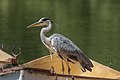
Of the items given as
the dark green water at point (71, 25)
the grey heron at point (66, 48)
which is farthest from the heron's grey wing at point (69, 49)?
the dark green water at point (71, 25)

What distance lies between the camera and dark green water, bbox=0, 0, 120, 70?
19.6 metres

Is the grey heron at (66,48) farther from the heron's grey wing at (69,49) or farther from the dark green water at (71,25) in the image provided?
the dark green water at (71,25)

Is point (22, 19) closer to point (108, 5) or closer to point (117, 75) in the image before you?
point (108, 5)

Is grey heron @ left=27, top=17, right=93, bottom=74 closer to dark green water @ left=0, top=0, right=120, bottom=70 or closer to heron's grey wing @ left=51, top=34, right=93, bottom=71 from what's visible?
heron's grey wing @ left=51, top=34, right=93, bottom=71

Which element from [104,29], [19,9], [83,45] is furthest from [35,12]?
[83,45]

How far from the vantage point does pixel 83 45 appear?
21.3 meters

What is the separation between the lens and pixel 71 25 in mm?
30156

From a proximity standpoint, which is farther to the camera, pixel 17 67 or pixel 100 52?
pixel 100 52

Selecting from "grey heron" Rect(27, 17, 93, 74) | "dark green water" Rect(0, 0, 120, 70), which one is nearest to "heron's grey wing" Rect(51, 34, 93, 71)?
"grey heron" Rect(27, 17, 93, 74)

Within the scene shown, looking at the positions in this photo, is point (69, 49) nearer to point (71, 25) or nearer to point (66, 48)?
point (66, 48)

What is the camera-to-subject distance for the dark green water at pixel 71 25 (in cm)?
1962

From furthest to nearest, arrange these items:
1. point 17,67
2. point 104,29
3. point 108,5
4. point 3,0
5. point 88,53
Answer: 1. point 108,5
2. point 3,0
3. point 104,29
4. point 88,53
5. point 17,67

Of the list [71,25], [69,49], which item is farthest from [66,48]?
[71,25]

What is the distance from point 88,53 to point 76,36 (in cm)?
535
